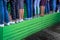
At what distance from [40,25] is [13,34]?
1807 millimetres

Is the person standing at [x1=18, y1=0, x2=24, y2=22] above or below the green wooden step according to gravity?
above

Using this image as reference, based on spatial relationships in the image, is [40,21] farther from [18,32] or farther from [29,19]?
[18,32]

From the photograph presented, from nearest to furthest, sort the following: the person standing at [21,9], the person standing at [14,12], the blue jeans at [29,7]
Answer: the person standing at [14,12] → the person standing at [21,9] → the blue jeans at [29,7]

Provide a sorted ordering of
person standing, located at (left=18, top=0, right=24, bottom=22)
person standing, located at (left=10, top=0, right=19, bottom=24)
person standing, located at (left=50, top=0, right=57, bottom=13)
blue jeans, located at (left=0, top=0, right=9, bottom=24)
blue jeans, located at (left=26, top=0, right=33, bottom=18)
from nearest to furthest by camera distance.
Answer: blue jeans, located at (left=0, top=0, right=9, bottom=24) < person standing, located at (left=10, top=0, right=19, bottom=24) < person standing, located at (left=18, top=0, right=24, bottom=22) < blue jeans, located at (left=26, top=0, right=33, bottom=18) < person standing, located at (left=50, top=0, right=57, bottom=13)

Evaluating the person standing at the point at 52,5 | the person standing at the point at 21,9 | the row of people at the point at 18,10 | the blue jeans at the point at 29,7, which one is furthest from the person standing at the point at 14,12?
the person standing at the point at 52,5

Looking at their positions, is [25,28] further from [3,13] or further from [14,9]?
[3,13]

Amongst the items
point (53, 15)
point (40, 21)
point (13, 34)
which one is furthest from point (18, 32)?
point (53, 15)

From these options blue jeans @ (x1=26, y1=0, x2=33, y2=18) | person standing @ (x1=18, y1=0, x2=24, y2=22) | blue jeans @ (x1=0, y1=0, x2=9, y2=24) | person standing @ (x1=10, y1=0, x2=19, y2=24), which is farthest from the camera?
blue jeans @ (x1=26, y1=0, x2=33, y2=18)

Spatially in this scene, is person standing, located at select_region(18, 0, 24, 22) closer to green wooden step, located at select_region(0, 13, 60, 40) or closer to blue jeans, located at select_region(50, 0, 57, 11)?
green wooden step, located at select_region(0, 13, 60, 40)

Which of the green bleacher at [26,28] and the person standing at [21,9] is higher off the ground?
the person standing at [21,9]

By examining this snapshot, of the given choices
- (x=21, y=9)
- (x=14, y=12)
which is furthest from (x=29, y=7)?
(x=14, y=12)

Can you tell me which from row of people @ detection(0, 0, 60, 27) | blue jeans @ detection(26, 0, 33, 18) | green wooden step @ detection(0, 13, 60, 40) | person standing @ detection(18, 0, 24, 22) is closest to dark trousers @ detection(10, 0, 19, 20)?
row of people @ detection(0, 0, 60, 27)

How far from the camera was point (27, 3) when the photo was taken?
595cm

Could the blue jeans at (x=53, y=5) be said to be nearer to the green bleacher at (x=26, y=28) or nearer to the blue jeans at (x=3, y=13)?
the green bleacher at (x=26, y=28)
